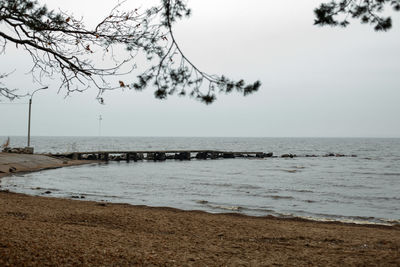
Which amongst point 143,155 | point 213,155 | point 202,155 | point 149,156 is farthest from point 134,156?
point 213,155

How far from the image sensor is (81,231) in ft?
24.6

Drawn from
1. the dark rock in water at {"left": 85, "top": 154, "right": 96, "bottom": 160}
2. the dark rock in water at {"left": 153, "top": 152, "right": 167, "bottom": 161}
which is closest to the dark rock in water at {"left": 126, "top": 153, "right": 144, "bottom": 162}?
the dark rock in water at {"left": 153, "top": 152, "right": 167, "bottom": 161}

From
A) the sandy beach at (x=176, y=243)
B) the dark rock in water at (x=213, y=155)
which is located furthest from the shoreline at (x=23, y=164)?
the dark rock in water at (x=213, y=155)

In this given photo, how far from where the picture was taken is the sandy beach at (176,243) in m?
5.60

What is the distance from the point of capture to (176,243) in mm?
7137

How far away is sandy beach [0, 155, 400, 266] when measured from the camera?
221 inches

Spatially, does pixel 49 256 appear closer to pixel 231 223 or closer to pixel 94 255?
pixel 94 255

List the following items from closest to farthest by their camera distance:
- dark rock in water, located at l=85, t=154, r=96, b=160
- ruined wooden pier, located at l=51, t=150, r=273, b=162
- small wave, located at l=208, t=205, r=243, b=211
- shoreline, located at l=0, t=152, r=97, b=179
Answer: small wave, located at l=208, t=205, r=243, b=211, shoreline, located at l=0, t=152, r=97, b=179, ruined wooden pier, located at l=51, t=150, r=273, b=162, dark rock in water, located at l=85, t=154, r=96, b=160

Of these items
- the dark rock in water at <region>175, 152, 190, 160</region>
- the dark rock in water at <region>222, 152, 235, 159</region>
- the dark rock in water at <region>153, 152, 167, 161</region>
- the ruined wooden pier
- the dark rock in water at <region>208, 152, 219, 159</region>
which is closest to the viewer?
the ruined wooden pier

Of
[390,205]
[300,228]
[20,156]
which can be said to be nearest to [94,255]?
[300,228]

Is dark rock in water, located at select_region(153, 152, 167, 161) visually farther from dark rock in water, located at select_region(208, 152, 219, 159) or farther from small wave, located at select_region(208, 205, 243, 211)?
small wave, located at select_region(208, 205, 243, 211)

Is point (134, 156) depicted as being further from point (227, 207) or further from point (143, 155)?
point (227, 207)

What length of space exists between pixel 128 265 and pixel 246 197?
1357 centimetres

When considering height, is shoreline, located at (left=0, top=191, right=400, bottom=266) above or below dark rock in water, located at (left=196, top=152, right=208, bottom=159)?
above
